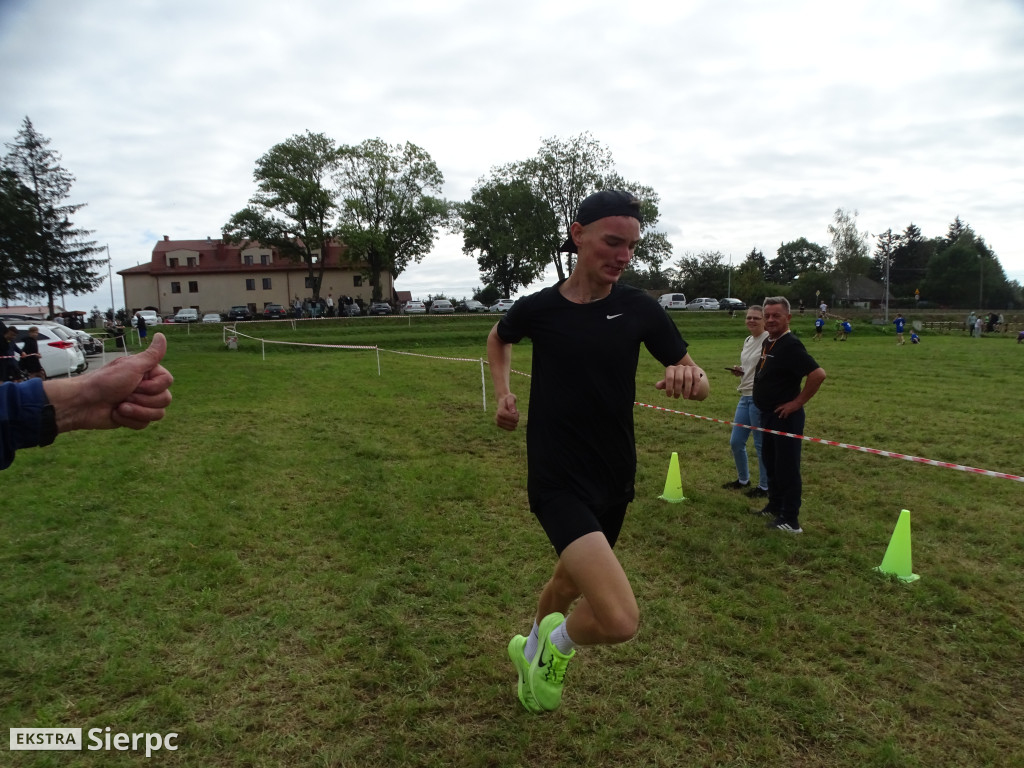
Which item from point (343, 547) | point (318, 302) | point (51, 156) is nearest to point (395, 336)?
point (318, 302)

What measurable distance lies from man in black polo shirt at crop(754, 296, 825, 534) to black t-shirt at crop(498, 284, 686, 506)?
3228mm

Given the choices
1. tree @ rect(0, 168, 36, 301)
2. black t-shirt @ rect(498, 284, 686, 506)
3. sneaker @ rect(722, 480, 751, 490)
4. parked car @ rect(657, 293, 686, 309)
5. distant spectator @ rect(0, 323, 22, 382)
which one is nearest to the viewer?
black t-shirt @ rect(498, 284, 686, 506)

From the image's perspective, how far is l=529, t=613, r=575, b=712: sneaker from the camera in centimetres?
298

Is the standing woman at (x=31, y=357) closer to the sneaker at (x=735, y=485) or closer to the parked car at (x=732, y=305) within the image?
the sneaker at (x=735, y=485)

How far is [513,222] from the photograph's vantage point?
63.0m

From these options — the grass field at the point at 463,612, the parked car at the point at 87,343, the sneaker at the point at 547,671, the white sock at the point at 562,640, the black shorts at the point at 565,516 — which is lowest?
the grass field at the point at 463,612

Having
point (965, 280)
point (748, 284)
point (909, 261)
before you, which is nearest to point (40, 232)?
point (748, 284)

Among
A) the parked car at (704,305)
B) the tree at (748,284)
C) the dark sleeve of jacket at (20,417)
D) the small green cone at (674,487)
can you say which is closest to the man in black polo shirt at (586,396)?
the dark sleeve of jacket at (20,417)

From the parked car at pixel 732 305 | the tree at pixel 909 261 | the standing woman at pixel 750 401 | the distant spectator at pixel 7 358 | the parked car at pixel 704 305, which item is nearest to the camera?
the standing woman at pixel 750 401

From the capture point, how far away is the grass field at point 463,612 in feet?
9.91

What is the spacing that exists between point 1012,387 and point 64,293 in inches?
2287

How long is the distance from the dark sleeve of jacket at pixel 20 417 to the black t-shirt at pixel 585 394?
1833 millimetres

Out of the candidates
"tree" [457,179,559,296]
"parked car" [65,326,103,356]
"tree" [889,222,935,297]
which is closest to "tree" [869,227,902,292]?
"tree" [889,222,935,297]

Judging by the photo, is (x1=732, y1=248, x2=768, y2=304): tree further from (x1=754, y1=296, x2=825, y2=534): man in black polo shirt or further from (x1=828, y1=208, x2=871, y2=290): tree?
(x1=754, y1=296, x2=825, y2=534): man in black polo shirt
